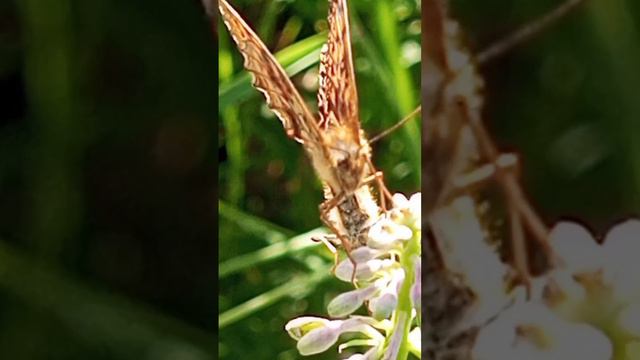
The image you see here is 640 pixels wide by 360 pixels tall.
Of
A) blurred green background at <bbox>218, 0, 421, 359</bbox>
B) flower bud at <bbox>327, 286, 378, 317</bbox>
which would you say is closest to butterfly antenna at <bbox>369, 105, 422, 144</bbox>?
blurred green background at <bbox>218, 0, 421, 359</bbox>

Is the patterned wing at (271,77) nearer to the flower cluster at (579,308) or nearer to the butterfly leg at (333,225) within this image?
the butterfly leg at (333,225)

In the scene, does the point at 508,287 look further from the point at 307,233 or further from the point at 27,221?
the point at 27,221

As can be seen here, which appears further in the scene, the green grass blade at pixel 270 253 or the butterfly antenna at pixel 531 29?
the green grass blade at pixel 270 253

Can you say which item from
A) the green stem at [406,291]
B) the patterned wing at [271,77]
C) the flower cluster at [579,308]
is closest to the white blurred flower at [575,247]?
the flower cluster at [579,308]

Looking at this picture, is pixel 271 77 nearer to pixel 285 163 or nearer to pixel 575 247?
pixel 285 163

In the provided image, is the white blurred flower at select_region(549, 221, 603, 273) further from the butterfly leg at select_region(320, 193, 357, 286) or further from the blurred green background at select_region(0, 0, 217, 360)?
the blurred green background at select_region(0, 0, 217, 360)

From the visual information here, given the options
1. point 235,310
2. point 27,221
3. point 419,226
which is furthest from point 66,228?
point 419,226
